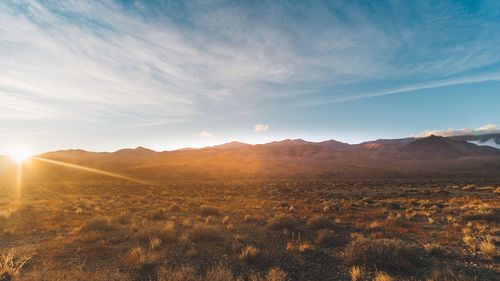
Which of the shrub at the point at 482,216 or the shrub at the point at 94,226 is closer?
the shrub at the point at 94,226

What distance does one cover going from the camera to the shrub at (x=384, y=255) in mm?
5332

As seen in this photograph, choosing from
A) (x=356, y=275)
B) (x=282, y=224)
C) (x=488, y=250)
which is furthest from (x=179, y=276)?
(x=488, y=250)

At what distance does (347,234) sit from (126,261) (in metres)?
8.40

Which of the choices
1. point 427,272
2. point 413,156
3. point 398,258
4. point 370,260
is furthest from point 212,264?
point 413,156

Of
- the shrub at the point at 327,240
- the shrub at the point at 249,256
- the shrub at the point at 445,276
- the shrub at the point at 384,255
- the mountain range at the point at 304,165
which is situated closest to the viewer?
the shrub at the point at 445,276

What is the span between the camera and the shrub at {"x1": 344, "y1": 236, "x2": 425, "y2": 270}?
533cm

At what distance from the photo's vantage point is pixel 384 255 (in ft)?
18.1

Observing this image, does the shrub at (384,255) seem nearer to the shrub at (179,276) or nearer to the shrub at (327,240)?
the shrub at (327,240)

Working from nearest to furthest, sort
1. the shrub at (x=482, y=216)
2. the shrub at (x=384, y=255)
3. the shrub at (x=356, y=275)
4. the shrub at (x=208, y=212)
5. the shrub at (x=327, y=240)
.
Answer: the shrub at (x=356, y=275)
the shrub at (x=384, y=255)
the shrub at (x=327, y=240)
the shrub at (x=482, y=216)
the shrub at (x=208, y=212)

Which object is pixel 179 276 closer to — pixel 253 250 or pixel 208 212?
pixel 253 250

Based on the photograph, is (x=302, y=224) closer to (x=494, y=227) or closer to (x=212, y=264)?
(x=212, y=264)

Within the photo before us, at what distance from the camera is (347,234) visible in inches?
325

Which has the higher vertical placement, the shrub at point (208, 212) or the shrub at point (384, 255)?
the shrub at point (384, 255)

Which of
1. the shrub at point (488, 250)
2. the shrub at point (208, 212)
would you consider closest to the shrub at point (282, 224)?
the shrub at point (208, 212)
